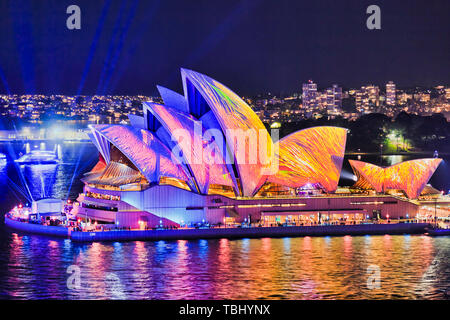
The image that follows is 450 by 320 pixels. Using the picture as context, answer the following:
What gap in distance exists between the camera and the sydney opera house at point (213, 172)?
39594 millimetres

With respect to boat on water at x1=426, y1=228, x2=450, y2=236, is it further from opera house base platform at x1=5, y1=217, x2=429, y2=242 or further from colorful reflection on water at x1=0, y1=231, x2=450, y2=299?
colorful reflection on water at x1=0, y1=231, x2=450, y2=299

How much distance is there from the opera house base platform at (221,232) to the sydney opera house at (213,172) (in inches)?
44.1

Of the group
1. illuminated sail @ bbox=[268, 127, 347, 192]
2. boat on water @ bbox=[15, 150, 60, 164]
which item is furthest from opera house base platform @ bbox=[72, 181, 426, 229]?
boat on water @ bbox=[15, 150, 60, 164]

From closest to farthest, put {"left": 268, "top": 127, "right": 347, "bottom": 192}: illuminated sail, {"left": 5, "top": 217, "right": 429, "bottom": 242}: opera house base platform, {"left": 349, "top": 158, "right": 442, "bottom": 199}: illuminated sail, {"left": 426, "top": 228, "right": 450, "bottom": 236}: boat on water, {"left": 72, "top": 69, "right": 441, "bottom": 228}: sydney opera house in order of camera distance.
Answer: {"left": 5, "top": 217, "right": 429, "bottom": 242}: opera house base platform < {"left": 72, "top": 69, "right": 441, "bottom": 228}: sydney opera house < {"left": 426, "top": 228, "right": 450, "bottom": 236}: boat on water < {"left": 268, "top": 127, "right": 347, "bottom": 192}: illuminated sail < {"left": 349, "top": 158, "right": 442, "bottom": 199}: illuminated sail

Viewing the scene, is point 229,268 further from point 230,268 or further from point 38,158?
point 38,158

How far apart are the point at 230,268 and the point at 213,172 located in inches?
410

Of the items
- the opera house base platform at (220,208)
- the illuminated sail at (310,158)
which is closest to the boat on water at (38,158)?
the opera house base platform at (220,208)

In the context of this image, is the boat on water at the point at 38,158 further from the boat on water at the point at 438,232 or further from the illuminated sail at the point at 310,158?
the boat on water at the point at 438,232

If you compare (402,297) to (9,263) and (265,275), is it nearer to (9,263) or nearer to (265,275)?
(265,275)

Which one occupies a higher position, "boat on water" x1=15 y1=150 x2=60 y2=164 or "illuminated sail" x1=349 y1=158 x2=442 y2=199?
"boat on water" x1=15 y1=150 x2=60 y2=164

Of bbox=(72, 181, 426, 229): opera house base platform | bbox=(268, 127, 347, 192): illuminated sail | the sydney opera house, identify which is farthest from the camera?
bbox=(268, 127, 347, 192): illuminated sail

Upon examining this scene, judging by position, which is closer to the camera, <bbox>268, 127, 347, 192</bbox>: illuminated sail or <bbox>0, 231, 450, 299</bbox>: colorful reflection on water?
<bbox>0, 231, 450, 299</bbox>: colorful reflection on water

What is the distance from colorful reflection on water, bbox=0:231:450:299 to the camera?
27.7 meters

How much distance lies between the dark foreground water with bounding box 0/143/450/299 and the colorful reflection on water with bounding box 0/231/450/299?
45mm
